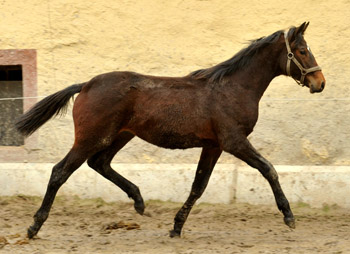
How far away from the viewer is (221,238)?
229 inches

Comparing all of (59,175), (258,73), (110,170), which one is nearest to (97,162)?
(110,170)

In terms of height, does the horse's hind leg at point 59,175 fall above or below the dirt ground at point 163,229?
above

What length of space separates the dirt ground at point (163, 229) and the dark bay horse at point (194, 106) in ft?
1.14

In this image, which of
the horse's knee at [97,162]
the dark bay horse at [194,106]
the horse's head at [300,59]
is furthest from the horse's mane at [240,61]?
the horse's knee at [97,162]

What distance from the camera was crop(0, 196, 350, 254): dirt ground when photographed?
538 cm

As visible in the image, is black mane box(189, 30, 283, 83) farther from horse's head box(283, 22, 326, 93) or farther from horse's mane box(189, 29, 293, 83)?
horse's head box(283, 22, 326, 93)

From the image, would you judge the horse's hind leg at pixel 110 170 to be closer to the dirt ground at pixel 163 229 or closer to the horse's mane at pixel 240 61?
the dirt ground at pixel 163 229

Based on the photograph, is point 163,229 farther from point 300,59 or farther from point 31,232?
point 300,59

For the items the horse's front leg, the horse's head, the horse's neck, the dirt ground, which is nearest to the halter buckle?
the horse's head

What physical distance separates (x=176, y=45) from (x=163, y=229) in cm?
256

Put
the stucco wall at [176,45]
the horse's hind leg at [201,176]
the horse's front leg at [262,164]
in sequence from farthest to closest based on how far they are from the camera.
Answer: the stucco wall at [176,45] < the horse's hind leg at [201,176] < the horse's front leg at [262,164]

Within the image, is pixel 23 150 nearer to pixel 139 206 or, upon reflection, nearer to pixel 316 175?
pixel 139 206

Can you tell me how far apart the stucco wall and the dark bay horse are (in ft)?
6.23

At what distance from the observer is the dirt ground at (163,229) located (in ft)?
17.6
